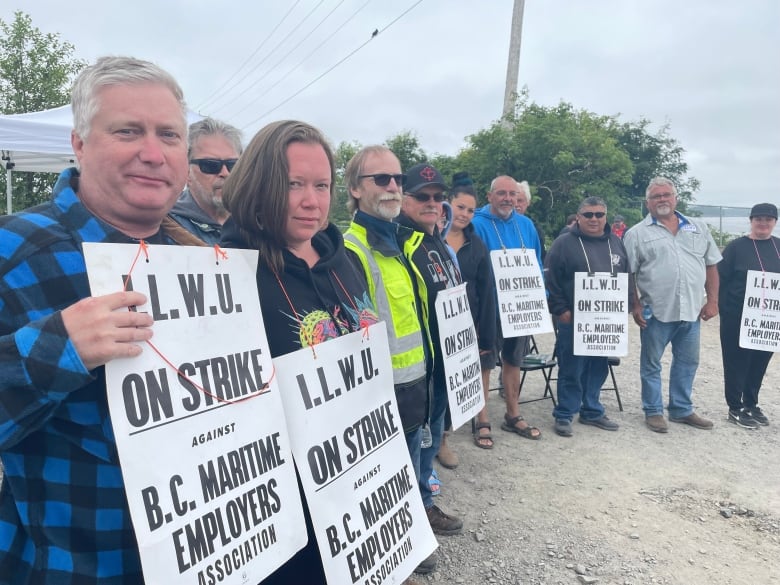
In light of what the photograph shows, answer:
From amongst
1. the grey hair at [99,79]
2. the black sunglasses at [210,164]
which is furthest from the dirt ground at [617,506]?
the grey hair at [99,79]

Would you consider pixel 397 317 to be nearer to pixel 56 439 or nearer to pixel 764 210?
pixel 56 439

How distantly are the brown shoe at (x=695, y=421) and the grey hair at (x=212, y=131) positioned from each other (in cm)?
506

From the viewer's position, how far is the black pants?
555cm

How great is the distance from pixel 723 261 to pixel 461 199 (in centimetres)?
343

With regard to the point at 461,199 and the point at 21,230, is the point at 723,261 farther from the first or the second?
the point at 21,230

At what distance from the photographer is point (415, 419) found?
257 cm

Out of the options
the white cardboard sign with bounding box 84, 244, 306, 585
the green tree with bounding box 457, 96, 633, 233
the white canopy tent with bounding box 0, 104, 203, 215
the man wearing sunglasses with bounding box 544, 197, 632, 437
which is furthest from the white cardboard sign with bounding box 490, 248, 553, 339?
the green tree with bounding box 457, 96, 633, 233

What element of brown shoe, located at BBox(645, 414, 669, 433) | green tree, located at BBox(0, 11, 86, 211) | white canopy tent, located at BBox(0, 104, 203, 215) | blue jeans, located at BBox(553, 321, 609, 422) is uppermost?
green tree, located at BBox(0, 11, 86, 211)

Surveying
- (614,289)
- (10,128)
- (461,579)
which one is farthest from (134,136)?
(10,128)

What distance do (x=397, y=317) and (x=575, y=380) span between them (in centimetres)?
319

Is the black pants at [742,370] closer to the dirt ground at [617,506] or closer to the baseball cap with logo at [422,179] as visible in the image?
the dirt ground at [617,506]

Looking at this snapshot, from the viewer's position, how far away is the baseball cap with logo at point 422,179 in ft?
10.4

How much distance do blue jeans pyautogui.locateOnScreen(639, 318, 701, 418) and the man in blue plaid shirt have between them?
5.22 metres

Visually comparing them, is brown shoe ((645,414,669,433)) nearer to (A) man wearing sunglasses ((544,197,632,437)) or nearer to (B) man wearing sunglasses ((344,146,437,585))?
(A) man wearing sunglasses ((544,197,632,437))
